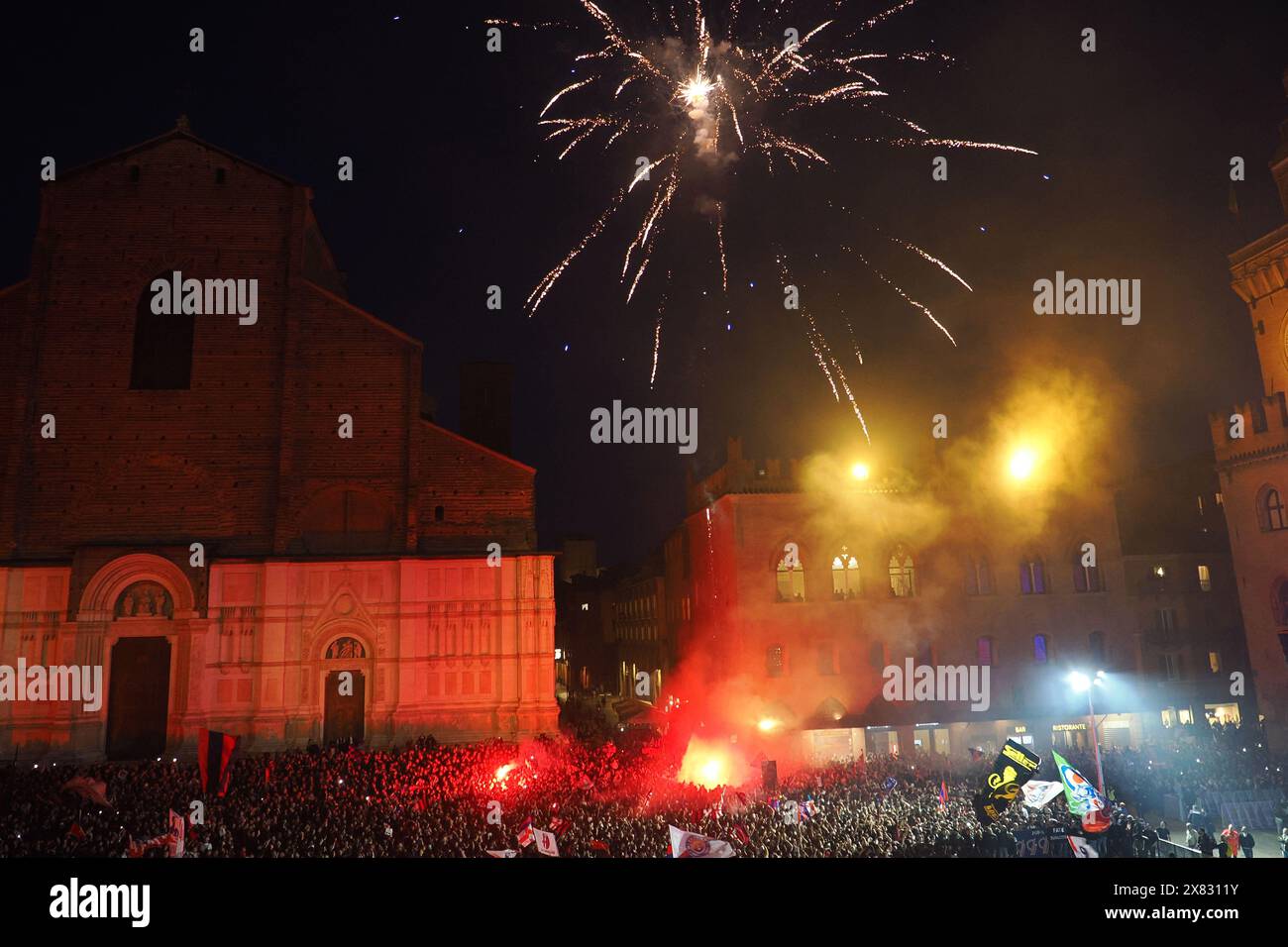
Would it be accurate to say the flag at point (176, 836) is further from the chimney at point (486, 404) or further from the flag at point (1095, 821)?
the chimney at point (486, 404)

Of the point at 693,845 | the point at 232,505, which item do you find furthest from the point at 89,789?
the point at 693,845

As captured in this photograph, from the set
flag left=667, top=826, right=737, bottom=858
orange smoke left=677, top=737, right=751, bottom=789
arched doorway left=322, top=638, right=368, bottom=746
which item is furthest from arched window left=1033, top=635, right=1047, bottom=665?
arched doorway left=322, top=638, right=368, bottom=746

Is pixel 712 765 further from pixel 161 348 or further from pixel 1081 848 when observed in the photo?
pixel 161 348

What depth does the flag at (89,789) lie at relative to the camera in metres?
16.5

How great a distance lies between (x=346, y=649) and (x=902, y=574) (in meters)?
18.5

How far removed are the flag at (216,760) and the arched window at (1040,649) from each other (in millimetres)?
25000

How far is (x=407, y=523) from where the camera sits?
2483cm

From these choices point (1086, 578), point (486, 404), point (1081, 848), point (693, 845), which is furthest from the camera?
point (486, 404)

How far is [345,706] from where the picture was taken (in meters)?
24.1

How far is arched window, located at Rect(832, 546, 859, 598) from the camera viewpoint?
91.7ft

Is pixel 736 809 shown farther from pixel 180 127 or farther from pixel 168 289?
pixel 180 127
